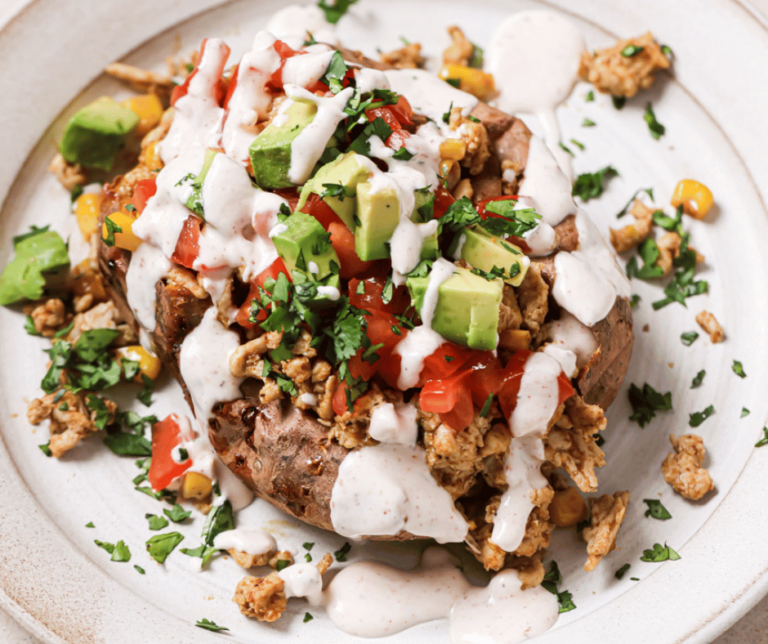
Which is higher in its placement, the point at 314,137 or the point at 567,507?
the point at 314,137

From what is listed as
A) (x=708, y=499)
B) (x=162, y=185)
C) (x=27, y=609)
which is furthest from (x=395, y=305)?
(x=27, y=609)

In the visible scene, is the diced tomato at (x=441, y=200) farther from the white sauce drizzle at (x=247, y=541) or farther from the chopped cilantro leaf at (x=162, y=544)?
the chopped cilantro leaf at (x=162, y=544)

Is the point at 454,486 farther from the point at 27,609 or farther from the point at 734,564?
the point at 27,609

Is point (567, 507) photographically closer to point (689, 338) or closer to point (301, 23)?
point (689, 338)

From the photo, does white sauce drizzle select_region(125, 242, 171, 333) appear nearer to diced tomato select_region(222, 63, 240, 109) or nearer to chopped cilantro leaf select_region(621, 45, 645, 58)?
diced tomato select_region(222, 63, 240, 109)

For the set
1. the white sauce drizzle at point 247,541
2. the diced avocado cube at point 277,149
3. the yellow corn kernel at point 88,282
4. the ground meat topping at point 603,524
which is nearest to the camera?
the diced avocado cube at point 277,149

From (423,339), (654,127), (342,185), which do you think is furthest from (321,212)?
(654,127)

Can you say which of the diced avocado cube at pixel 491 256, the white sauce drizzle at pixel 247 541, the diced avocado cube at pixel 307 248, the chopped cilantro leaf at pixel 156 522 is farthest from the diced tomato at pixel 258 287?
the chopped cilantro leaf at pixel 156 522

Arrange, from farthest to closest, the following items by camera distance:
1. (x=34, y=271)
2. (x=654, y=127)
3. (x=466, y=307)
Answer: (x=654, y=127) → (x=34, y=271) → (x=466, y=307)
